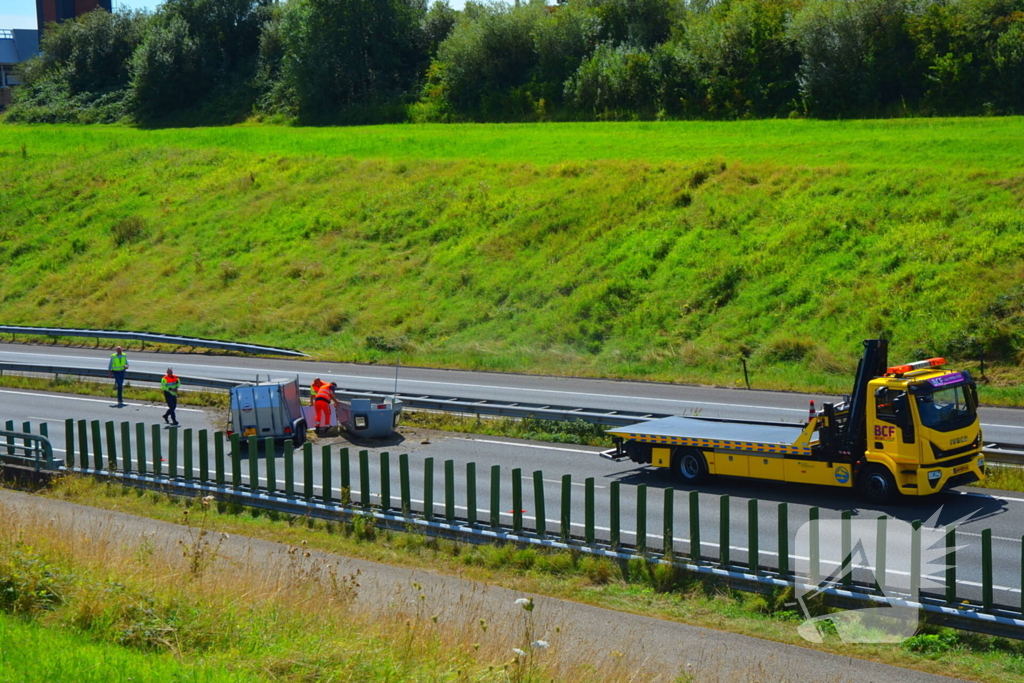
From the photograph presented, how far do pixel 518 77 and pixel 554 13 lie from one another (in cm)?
608

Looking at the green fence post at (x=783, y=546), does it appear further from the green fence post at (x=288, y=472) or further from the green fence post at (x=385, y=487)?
the green fence post at (x=288, y=472)

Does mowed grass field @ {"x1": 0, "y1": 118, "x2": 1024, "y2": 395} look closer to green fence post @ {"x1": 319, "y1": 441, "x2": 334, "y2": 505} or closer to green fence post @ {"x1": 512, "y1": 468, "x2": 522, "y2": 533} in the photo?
green fence post @ {"x1": 512, "y1": 468, "x2": 522, "y2": 533}

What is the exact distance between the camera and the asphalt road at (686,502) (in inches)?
500

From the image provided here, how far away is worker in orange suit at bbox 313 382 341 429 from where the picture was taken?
21844 millimetres

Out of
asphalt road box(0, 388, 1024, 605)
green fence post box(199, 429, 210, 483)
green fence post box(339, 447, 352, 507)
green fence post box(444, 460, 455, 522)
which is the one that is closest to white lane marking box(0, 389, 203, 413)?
asphalt road box(0, 388, 1024, 605)

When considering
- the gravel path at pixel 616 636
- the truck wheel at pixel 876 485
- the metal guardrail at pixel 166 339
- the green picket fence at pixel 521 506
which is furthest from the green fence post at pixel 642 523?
the metal guardrail at pixel 166 339

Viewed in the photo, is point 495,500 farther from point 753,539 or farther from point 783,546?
point 783,546

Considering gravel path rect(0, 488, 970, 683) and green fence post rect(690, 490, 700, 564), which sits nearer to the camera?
gravel path rect(0, 488, 970, 683)

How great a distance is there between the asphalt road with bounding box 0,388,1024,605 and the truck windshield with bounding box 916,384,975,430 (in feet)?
4.07

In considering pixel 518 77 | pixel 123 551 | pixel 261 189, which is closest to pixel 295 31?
pixel 518 77

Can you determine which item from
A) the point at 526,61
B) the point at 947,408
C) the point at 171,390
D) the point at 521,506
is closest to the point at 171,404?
the point at 171,390

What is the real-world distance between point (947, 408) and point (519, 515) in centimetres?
665

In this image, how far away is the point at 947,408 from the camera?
49.6 ft

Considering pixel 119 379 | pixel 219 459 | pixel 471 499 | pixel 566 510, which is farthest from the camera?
pixel 119 379
